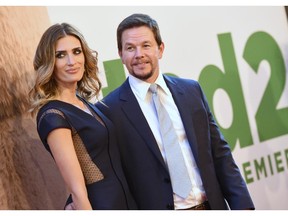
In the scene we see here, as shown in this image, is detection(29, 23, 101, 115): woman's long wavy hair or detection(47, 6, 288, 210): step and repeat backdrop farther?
detection(47, 6, 288, 210): step and repeat backdrop

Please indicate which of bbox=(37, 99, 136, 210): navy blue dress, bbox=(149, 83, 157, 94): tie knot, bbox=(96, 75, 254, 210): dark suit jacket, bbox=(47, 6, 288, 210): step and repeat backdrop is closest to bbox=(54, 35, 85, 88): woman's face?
bbox=(37, 99, 136, 210): navy blue dress

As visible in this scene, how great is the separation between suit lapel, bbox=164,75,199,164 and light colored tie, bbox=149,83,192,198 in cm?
7

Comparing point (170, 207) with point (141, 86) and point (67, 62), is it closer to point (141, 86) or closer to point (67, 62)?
point (141, 86)

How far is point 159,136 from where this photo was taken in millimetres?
3238

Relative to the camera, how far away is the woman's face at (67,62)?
303 centimetres

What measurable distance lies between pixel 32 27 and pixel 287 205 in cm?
271

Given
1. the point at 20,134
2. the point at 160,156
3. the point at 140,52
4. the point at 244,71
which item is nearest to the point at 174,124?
the point at 160,156

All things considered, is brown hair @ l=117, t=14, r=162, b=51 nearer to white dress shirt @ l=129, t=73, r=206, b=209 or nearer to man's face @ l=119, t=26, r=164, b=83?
man's face @ l=119, t=26, r=164, b=83

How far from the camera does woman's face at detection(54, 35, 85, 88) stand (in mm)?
3027

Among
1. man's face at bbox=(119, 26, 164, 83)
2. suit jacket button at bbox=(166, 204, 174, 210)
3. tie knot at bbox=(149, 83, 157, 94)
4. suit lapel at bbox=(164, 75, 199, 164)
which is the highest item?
man's face at bbox=(119, 26, 164, 83)

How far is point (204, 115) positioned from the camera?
331cm

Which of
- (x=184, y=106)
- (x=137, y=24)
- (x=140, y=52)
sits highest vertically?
(x=137, y=24)

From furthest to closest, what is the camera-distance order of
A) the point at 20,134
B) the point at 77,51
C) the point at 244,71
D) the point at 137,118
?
the point at 244,71
the point at 20,134
the point at 137,118
the point at 77,51

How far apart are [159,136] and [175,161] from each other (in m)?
0.16
